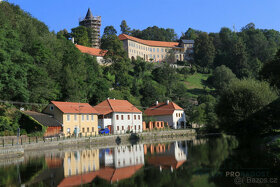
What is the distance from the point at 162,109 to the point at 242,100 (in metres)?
40.9

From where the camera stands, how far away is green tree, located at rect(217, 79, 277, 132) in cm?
4684

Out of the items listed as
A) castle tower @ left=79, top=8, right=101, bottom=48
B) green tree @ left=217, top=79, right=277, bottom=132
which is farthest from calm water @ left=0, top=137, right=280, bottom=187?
castle tower @ left=79, top=8, right=101, bottom=48

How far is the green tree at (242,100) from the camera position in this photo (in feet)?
154

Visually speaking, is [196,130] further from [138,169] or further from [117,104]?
[138,169]

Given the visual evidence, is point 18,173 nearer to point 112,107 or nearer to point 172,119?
point 112,107

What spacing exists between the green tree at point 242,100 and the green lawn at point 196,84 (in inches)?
2815

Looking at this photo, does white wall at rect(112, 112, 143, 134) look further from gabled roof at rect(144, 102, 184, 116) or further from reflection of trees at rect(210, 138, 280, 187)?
reflection of trees at rect(210, 138, 280, 187)

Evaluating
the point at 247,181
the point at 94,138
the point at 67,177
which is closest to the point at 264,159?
the point at 247,181

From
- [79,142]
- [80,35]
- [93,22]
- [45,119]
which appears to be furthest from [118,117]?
[93,22]

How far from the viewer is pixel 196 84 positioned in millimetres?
134375

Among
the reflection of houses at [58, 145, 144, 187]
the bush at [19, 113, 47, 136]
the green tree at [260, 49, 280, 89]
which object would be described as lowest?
the reflection of houses at [58, 145, 144, 187]

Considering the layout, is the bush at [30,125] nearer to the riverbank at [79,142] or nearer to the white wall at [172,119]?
the riverbank at [79,142]

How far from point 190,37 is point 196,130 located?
12414cm

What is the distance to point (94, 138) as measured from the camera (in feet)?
176
